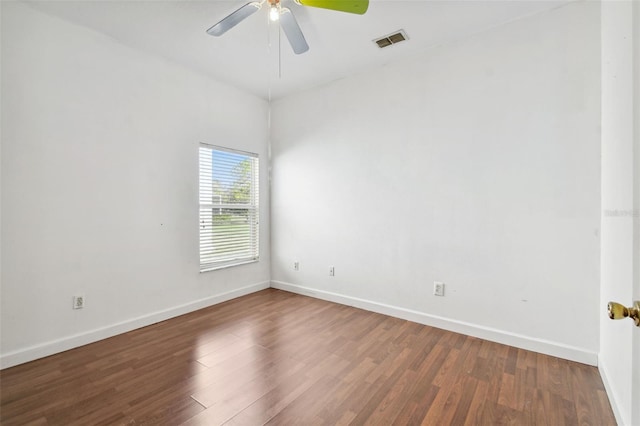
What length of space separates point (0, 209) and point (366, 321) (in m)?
3.24

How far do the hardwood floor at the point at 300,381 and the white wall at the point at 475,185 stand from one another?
1.25ft

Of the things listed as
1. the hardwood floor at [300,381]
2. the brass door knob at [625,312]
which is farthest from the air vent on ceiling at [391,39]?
the hardwood floor at [300,381]

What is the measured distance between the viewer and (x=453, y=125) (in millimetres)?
2734

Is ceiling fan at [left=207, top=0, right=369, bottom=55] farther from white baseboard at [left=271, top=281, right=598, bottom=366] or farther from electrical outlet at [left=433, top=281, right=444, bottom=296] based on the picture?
white baseboard at [left=271, top=281, right=598, bottom=366]

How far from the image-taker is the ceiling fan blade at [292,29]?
6.68 feet

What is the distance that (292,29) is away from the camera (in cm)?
216

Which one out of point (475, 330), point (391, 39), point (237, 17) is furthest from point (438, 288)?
point (237, 17)

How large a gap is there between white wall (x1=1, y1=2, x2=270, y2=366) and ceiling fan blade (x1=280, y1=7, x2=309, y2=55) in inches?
64.0

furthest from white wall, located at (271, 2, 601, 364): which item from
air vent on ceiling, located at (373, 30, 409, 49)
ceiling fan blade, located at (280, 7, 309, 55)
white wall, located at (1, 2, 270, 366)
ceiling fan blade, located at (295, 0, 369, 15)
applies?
white wall, located at (1, 2, 270, 366)

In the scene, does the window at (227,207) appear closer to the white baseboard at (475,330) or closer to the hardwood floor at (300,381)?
the hardwood floor at (300,381)

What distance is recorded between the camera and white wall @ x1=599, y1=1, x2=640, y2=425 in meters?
1.21

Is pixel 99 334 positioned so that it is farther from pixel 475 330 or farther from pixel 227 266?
pixel 475 330

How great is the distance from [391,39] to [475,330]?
2864mm

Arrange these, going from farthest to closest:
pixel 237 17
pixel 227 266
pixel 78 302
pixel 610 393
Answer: pixel 227 266, pixel 78 302, pixel 237 17, pixel 610 393
